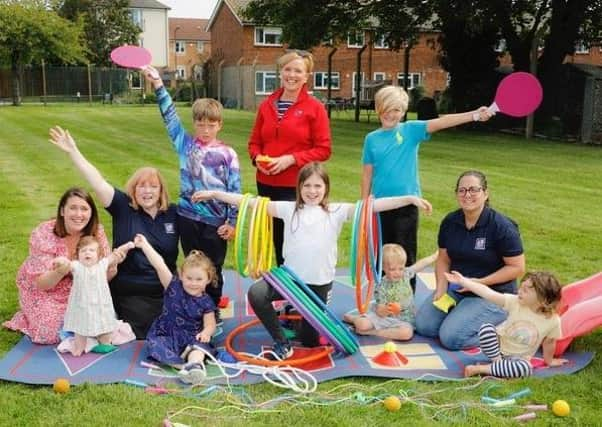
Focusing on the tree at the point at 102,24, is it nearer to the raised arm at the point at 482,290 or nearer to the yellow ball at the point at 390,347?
the yellow ball at the point at 390,347

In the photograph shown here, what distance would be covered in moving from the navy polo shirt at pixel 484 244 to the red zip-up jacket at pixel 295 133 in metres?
1.11

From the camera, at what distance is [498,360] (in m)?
4.22

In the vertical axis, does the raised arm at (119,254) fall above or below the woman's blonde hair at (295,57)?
below

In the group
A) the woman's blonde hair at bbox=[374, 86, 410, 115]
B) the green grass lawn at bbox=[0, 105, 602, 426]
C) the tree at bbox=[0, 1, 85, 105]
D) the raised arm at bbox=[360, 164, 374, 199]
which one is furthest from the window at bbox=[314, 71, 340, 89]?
the woman's blonde hair at bbox=[374, 86, 410, 115]

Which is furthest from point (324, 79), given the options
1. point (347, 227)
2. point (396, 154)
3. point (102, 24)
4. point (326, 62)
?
point (396, 154)

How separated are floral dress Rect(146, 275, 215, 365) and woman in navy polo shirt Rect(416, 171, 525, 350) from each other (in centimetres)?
164

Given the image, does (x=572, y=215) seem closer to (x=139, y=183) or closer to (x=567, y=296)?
(x=567, y=296)

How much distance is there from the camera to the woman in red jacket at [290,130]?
4852 mm

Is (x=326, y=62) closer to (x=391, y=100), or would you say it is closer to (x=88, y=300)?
(x=391, y=100)

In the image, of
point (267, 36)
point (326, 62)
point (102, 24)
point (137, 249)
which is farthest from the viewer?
point (102, 24)

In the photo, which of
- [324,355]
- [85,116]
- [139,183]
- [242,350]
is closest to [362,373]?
[324,355]

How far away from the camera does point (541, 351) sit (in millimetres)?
4609

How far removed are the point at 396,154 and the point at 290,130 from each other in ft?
2.58

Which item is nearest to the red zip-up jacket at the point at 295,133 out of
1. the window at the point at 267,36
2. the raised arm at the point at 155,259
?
the raised arm at the point at 155,259
